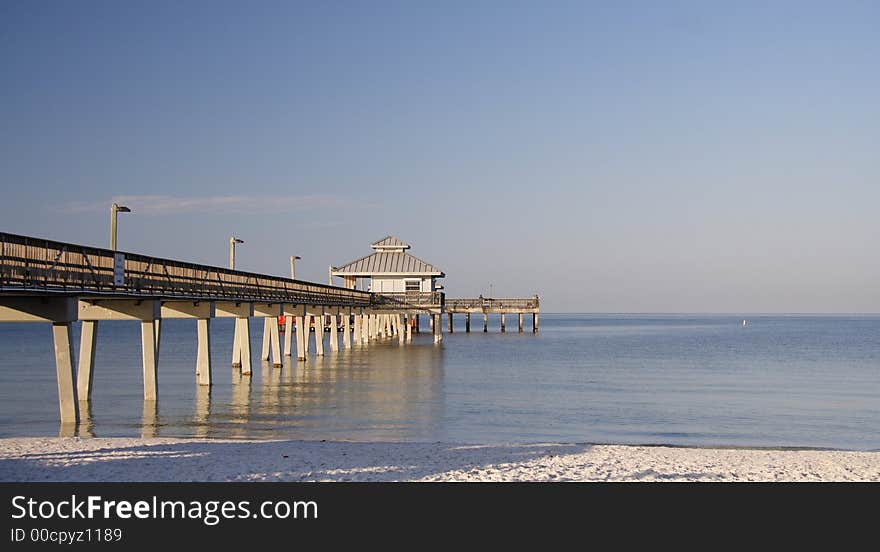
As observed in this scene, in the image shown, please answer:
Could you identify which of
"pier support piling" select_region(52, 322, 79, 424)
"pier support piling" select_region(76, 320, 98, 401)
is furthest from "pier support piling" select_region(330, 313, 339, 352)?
"pier support piling" select_region(52, 322, 79, 424)

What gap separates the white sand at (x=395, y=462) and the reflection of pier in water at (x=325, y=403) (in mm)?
3457

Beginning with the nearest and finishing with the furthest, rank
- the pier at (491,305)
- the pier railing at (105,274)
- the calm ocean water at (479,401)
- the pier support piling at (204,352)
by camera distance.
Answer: the pier railing at (105,274)
the calm ocean water at (479,401)
the pier support piling at (204,352)
the pier at (491,305)

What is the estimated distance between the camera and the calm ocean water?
20922mm

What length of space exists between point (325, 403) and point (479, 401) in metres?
4.99

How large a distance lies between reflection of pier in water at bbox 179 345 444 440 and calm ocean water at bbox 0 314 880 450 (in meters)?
0.05

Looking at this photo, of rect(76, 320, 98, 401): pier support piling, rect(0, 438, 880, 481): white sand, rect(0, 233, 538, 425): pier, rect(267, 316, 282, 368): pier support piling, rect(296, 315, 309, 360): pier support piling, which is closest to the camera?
rect(0, 438, 880, 481): white sand

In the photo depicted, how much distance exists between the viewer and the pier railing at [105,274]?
1744cm

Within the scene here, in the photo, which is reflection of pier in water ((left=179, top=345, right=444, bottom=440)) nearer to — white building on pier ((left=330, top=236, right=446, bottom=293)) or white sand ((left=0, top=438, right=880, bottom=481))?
white sand ((left=0, top=438, right=880, bottom=481))

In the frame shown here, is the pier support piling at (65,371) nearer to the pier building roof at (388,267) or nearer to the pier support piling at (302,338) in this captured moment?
the pier support piling at (302,338)

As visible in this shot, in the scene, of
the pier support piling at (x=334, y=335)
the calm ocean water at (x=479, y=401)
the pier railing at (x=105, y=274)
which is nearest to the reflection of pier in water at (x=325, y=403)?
the calm ocean water at (x=479, y=401)

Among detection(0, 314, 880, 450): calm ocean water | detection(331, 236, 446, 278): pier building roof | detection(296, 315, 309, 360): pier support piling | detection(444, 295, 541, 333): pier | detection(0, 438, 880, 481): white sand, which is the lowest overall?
detection(0, 314, 880, 450): calm ocean water

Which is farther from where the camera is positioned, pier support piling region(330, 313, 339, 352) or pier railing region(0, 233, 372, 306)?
pier support piling region(330, 313, 339, 352)
